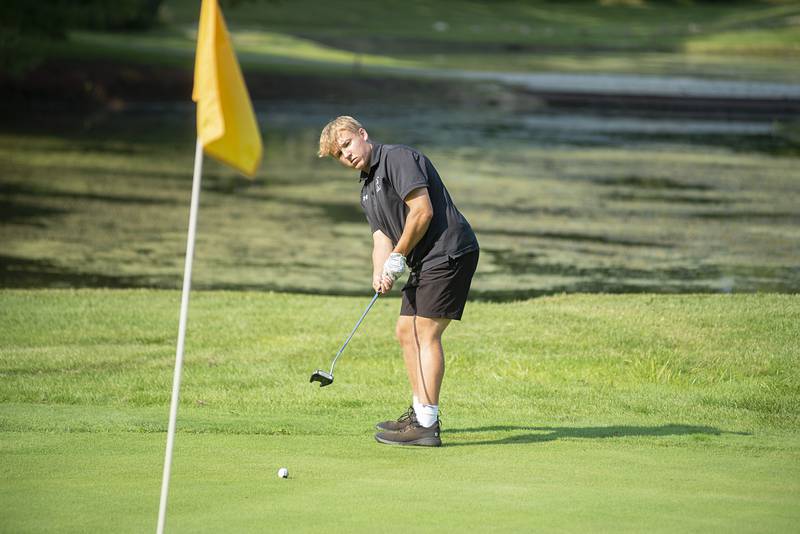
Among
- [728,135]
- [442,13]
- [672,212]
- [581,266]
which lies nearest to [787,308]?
[581,266]

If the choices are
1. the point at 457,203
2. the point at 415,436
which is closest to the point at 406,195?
the point at 415,436

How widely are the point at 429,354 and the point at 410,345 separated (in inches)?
5.9

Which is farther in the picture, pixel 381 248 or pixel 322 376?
pixel 322 376

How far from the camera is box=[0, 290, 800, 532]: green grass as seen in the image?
596 cm

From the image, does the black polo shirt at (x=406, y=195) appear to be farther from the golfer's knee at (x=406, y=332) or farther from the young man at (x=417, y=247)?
the golfer's knee at (x=406, y=332)

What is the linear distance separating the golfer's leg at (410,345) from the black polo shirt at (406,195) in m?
0.32

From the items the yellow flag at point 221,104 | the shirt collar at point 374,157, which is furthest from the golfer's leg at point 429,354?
the yellow flag at point 221,104

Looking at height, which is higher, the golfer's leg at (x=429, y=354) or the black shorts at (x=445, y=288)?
the black shorts at (x=445, y=288)

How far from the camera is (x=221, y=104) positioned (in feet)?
17.0

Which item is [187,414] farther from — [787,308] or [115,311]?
[787,308]

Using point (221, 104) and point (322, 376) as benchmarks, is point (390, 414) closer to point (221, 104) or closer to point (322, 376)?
point (322, 376)

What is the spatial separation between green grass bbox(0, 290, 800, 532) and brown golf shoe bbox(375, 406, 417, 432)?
176 mm

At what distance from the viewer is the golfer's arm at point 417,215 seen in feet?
24.3

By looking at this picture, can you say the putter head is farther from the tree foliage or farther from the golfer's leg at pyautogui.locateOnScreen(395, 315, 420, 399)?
the tree foliage
